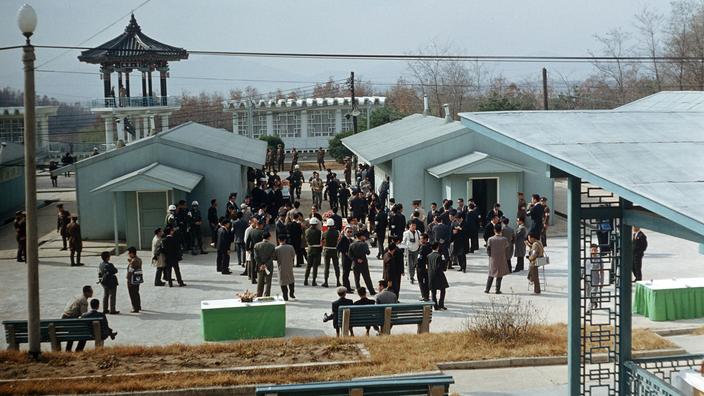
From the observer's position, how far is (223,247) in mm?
22172

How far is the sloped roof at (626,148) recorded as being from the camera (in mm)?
8695

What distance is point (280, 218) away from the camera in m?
23.0

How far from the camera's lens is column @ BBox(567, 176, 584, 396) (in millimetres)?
10852

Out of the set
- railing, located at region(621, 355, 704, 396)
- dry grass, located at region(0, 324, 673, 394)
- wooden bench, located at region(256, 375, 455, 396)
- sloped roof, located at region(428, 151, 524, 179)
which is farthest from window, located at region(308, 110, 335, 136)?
railing, located at region(621, 355, 704, 396)

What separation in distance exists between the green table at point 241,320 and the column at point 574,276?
652 centimetres

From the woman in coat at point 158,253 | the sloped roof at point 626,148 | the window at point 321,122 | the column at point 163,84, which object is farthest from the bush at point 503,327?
the window at point 321,122

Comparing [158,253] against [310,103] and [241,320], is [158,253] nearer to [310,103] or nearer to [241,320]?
[241,320]

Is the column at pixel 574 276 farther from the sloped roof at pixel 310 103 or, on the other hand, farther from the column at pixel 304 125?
the column at pixel 304 125

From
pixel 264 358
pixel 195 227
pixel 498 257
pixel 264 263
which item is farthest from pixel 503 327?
pixel 195 227

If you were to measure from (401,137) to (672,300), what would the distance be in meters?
17.1

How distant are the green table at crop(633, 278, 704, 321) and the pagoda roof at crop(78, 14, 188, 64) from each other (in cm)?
3806

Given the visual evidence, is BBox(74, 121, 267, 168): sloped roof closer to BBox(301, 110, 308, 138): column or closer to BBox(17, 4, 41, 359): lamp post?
BBox(17, 4, 41, 359): lamp post

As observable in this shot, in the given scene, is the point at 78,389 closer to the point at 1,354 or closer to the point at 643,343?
the point at 1,354

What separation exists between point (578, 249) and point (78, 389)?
700cm
